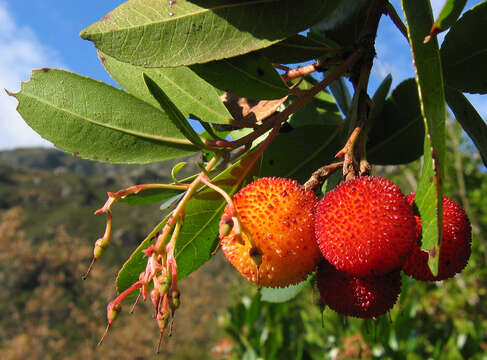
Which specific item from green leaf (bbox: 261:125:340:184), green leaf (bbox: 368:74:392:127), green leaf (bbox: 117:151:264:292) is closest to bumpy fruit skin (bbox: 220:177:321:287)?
green leaf (bbox: 117:151:264:292)

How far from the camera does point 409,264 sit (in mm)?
697

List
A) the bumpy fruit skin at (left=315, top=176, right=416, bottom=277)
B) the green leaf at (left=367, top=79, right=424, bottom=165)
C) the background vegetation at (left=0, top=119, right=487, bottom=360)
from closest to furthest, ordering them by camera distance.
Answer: the bumpy fruit skin at (left=315, top=176, right=416, bottom=277), the green leaf at (left=367, top=79, right=424, bottom=165), the background vegetation at (left=0, top=119, right=487, bottom=360)

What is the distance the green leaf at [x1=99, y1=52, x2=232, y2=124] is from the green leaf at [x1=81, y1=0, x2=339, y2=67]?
6.7 inches

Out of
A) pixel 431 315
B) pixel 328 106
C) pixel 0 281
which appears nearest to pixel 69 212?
pixel 0 281

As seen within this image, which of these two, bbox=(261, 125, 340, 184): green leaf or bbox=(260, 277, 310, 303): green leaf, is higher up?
bbox=(261, 125, 340, 184): green leaf

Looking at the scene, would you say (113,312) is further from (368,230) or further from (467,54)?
(467,54)

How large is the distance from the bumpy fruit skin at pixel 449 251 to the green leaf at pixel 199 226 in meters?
0.32

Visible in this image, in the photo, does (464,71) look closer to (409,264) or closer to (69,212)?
(409,264)

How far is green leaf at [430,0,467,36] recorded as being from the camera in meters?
0.48

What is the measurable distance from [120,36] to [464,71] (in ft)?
2.03

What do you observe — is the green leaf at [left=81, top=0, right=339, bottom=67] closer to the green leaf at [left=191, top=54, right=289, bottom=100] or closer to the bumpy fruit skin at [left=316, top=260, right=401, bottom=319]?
the green leaf at [left=191, top=54, right=289, bottom=100]

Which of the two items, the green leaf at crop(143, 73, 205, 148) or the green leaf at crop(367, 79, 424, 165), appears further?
the green leaf at crop(367, 79, 424, 165)

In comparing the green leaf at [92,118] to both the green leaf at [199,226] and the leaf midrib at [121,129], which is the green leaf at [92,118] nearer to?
the leaf midrib at [121,129]

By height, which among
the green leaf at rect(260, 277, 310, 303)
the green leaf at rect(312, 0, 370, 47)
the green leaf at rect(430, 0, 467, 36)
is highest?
the green leaf at rect(430, 0, 467, 36)
